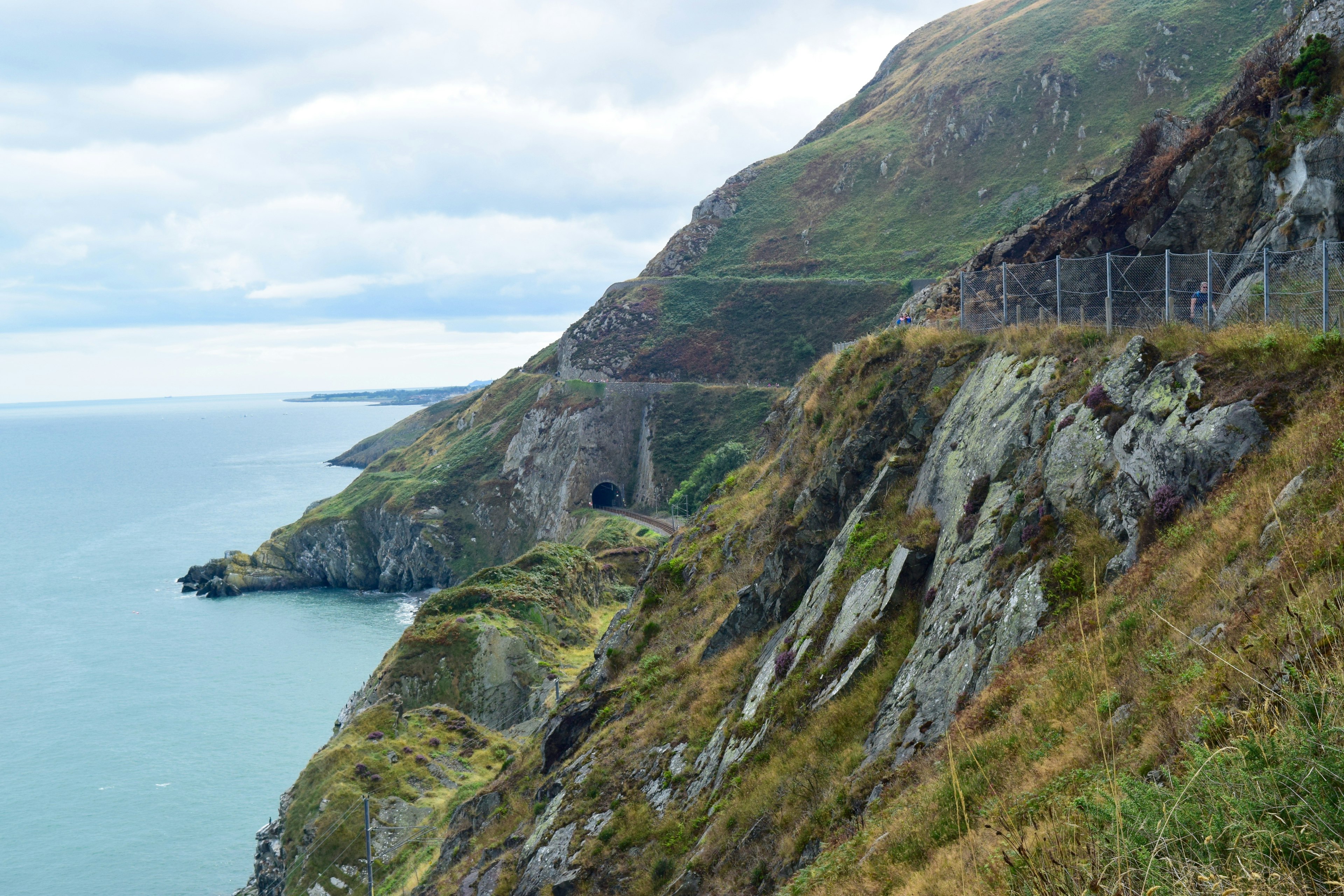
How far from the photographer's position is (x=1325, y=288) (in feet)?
45.8

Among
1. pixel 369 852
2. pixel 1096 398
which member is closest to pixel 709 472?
pixel 369 852

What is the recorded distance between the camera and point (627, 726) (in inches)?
953

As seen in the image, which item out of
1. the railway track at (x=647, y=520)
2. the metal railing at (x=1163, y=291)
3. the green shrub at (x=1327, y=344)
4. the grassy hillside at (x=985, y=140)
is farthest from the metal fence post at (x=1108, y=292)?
the grassy hillside at (x=985, y=140)

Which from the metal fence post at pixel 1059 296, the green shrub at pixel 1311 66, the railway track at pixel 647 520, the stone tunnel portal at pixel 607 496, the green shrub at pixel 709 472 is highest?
the green shrub at pixel 1311 66

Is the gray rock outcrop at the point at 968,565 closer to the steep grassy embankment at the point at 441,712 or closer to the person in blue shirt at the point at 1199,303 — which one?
the person in blue shirt at the point at 1199,303

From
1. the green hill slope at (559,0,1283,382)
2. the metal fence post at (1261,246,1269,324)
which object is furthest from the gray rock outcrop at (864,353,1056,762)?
the green hill slope at (559,0,1283,382)

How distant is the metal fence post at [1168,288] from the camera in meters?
17.3

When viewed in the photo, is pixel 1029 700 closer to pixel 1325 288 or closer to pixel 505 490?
pixel 1325 288

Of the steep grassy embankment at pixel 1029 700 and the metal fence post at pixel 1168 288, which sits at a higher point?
the metal fence post at pixel 1168 288

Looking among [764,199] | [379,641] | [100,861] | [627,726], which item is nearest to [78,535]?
[379,641]

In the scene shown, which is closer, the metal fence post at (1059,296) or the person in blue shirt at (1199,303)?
the person in blue shirt at (1199,303)

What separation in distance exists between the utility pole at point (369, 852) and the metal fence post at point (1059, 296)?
33.4 m

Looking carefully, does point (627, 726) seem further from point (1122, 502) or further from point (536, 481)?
point (536, 481)

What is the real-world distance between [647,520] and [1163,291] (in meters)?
80.5
